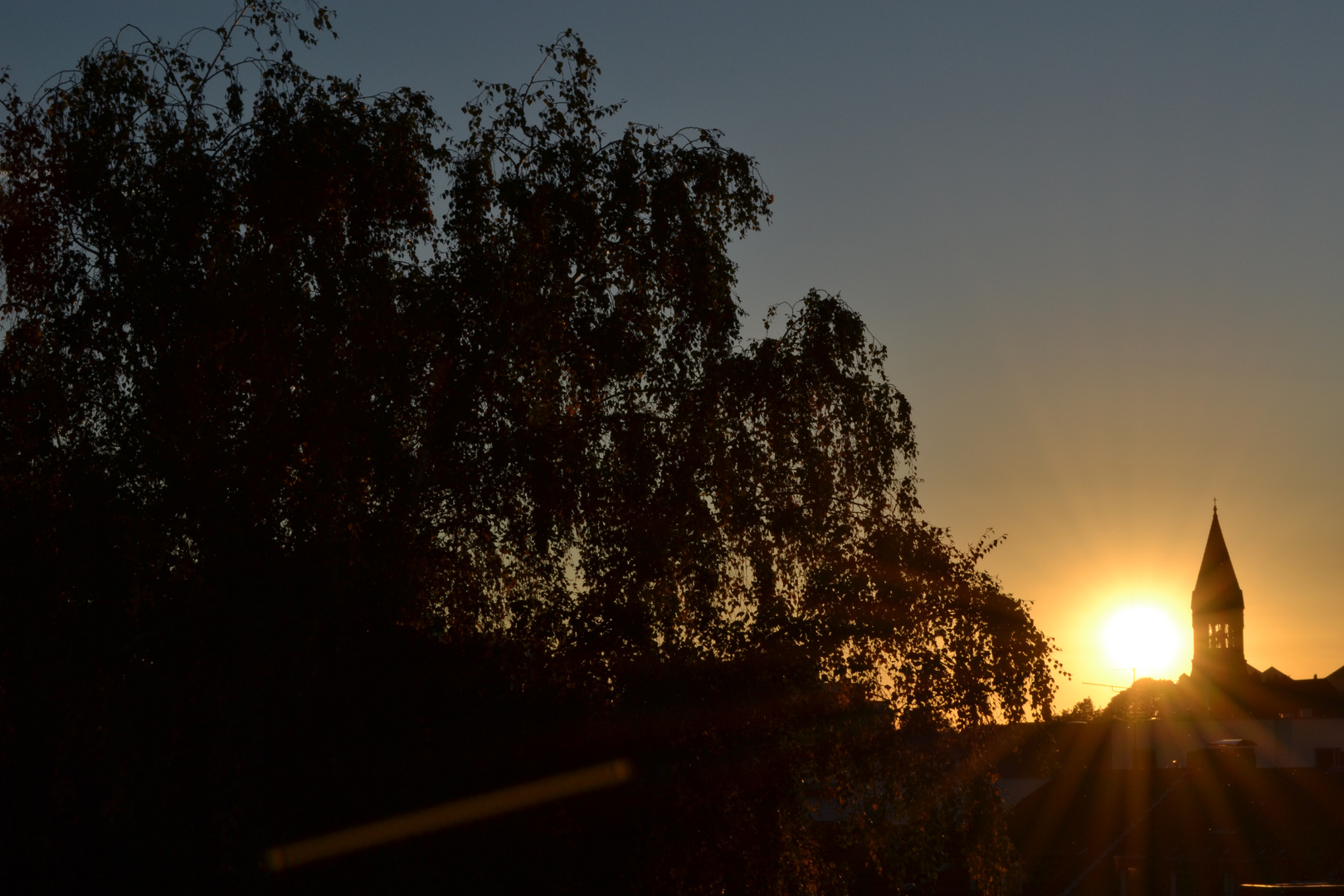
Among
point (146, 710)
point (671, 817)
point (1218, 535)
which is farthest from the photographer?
point (1218, 535)

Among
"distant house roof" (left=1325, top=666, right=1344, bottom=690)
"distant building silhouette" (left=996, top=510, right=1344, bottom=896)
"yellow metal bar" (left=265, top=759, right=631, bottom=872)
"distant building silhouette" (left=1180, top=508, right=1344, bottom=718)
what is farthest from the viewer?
"distant house roof" (left=1325, top=666, right=1344, bottom=690)

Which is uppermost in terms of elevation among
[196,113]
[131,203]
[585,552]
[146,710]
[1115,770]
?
[196,113]

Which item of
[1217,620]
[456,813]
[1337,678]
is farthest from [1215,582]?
[456,813]

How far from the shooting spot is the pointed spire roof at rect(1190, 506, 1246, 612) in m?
94.2

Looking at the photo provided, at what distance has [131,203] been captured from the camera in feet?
41.0

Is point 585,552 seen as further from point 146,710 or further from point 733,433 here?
point 146,710

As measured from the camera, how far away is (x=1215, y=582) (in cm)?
9488

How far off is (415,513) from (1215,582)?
9198 centimetres

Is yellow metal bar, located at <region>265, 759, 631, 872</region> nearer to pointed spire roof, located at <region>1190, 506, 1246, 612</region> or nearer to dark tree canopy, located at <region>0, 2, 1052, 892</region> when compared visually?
dark tree canopy, located at <region>0, 2, 1052, 892</region>

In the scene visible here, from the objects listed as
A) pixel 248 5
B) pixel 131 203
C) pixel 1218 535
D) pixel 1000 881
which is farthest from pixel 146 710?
pixel 1218 535

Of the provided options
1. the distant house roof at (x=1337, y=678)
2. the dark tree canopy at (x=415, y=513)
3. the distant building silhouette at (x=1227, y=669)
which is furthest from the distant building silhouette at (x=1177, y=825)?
the distant house roof at (x=1337, y=678)

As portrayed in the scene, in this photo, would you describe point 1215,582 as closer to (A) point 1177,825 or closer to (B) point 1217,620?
(B) point 1217,620

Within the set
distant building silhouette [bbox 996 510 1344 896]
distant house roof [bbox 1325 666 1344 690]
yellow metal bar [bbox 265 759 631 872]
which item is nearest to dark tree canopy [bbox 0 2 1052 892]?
yellow metal bar [bbox 265 759 631 872]

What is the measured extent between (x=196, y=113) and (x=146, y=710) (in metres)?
6.35
